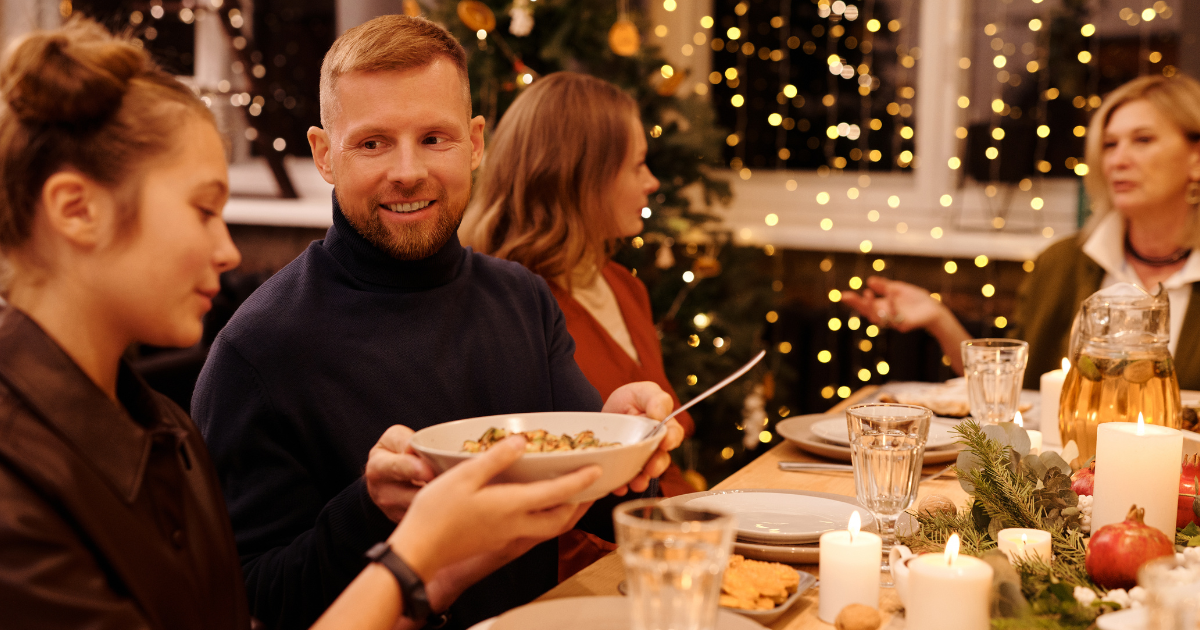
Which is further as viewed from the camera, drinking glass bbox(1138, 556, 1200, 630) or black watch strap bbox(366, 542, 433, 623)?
black watch strap bbox(366, 542, 433, 623)

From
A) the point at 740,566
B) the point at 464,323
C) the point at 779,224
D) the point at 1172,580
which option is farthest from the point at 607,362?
the point at 779,224

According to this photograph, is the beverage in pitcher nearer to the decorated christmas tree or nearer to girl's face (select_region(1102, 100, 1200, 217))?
girl's face (select_region(1102, 100, 1200, 217))

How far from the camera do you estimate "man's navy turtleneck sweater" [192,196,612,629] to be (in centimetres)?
120

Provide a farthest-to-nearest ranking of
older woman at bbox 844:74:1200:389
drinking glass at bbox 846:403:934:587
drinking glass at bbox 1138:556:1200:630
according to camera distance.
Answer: older woman at bbox 844:74:1200:389 < drinking glass at bbox 846:403:934:587 < drinking glass at bbox 1138:556:1200:630

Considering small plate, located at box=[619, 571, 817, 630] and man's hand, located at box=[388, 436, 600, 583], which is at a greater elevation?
man's hand, located at box=[388, 436, 600, 583]

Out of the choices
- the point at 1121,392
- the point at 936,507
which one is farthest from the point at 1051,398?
the point at 936,507

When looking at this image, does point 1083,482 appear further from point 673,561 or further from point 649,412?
point 673,561

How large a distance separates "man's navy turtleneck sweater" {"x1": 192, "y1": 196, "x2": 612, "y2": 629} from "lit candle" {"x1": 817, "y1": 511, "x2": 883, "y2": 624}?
48 centimetres

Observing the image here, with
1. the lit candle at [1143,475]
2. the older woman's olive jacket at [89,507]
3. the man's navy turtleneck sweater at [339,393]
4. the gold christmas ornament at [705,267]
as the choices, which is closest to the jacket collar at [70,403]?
the older woman's olive jacket at [89,507]

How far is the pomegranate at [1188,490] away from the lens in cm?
109

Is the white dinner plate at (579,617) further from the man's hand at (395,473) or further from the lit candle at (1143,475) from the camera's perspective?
the lit candle at (1143,475)

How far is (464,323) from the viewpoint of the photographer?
1.44 m

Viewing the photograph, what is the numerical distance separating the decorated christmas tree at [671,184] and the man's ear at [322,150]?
1.67 metres

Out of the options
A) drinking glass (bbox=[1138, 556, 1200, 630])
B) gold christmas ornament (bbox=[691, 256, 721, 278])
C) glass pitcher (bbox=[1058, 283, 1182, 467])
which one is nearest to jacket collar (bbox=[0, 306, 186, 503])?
drinking glass (bbox=[1138, 556, 1200, 630])
